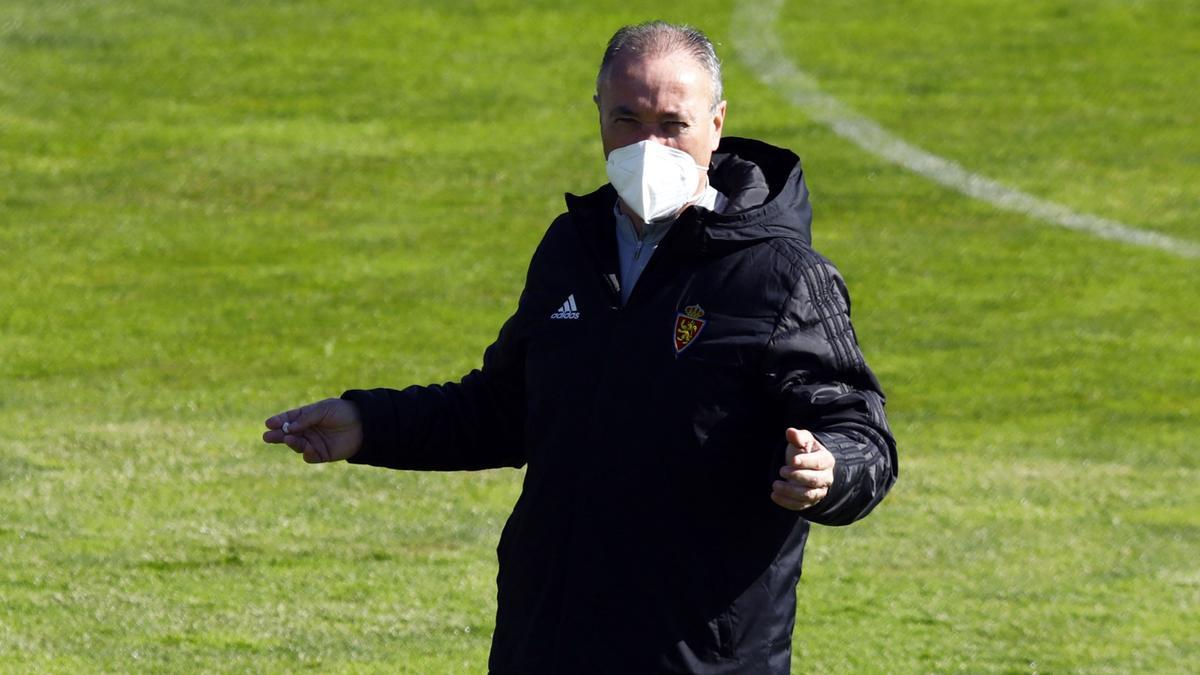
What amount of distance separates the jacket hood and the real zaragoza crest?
134 mm

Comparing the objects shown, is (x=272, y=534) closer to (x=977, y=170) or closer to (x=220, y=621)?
(x=220, y=621)

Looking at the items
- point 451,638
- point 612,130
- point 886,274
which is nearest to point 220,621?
point 451,638

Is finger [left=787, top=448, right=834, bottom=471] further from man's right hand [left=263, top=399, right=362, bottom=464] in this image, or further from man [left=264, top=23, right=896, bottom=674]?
man's right hand [left=263, top=399, right=362, bottom=464]

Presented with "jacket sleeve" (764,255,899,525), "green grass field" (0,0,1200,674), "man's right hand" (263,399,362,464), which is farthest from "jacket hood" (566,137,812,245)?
"green grass field" (0,0,1200,674)

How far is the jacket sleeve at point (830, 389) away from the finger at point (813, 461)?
0.09 meters

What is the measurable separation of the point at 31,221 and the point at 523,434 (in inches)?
447

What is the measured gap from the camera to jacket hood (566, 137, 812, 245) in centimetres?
365

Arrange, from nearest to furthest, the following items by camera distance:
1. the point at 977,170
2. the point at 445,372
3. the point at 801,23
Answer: the point at 445,372, the point at 977,170, the point at 801,23

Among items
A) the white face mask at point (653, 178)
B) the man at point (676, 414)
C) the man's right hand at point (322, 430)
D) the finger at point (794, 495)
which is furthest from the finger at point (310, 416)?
the finger at point (794, 495)

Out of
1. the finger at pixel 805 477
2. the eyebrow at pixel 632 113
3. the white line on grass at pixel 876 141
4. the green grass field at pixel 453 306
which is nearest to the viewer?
the finger at pixel 805 477

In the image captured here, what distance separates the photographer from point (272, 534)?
8438 mm

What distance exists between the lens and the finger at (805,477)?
131 inches

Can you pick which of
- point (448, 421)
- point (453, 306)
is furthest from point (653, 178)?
point (453, 306)

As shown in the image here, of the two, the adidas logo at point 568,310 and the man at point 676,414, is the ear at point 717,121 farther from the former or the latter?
the adidas logo at point 568,310
